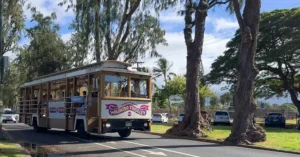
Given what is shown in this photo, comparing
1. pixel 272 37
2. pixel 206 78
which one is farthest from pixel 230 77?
pixel 272 37

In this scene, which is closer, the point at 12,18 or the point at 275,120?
the point at 12,18

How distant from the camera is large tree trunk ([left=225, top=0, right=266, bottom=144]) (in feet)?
61.0

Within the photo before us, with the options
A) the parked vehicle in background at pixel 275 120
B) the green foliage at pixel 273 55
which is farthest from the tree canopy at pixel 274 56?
the parked vehicle in background at pixel 275 120

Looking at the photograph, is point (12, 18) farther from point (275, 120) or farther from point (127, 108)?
point (275, 120)

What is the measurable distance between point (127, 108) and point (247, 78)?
5720 mm

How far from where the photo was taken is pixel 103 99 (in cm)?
1758

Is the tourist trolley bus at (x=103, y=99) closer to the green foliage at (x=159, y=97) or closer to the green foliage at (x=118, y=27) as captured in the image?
the green foliage at (x=118, y=27)

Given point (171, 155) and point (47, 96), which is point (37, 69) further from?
point (171, 155)

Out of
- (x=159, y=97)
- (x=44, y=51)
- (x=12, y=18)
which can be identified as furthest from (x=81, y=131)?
(x=159, y=97)

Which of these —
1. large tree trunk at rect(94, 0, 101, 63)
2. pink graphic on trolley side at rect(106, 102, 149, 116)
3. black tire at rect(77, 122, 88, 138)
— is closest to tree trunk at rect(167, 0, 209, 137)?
pink graphic on trolley side at rect(106, 102, 149, 116)

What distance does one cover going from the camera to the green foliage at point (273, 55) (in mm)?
38250

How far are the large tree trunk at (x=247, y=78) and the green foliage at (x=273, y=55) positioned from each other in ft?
65.2

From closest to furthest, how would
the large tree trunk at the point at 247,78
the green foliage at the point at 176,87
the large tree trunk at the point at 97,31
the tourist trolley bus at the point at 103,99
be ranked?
the tourist trolley bus at the point at 103,99 → the large tree trunk at the point at 247,78 → the large tree trunk at the point at 97,31 → the green foliage at the point at 176,87

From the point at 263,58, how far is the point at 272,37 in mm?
2270
